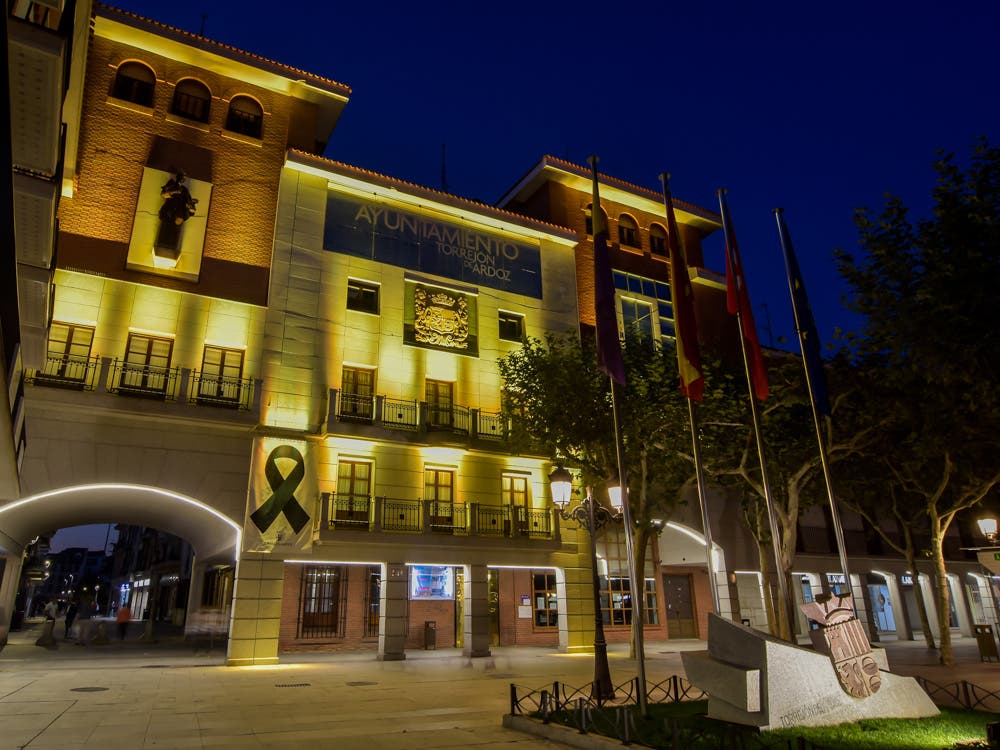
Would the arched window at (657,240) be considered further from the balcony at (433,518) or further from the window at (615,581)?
the balcony at (433,518)

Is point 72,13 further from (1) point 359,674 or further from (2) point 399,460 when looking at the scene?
(2) point 399,460

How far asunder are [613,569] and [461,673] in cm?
1281

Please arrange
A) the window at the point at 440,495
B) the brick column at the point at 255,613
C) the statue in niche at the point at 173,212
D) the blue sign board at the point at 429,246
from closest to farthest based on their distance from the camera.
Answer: the brick column at the point at 255,613
the statue in niche at the point at 173,212
the window at the point at 440,495
the blue sign board at the point at 429,246

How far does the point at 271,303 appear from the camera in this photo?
874 inches

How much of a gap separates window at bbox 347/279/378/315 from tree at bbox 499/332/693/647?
612 cm

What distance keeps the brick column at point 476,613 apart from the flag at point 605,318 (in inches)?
494

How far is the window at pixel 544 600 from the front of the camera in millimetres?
28297

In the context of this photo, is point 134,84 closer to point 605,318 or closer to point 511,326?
point 511,326

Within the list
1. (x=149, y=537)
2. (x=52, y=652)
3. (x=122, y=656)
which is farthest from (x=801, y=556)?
(x=149, y=537)

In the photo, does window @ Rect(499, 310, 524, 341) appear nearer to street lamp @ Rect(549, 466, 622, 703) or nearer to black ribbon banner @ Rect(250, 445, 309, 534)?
black ribbon banner @ Rect(250, 445, 309, 534)

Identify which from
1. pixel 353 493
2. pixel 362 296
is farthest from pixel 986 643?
pixel 362 296

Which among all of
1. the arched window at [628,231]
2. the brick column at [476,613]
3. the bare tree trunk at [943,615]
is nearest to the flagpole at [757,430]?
the bare tree trunk at [943,615]

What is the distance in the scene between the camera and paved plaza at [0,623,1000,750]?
9.22 metres

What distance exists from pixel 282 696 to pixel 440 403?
41.8 feet
